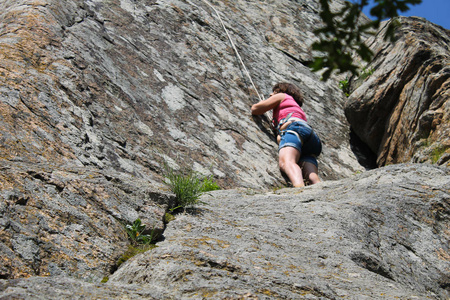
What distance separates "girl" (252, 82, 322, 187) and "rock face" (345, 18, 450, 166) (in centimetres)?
143

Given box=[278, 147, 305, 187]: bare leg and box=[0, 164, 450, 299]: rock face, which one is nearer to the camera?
box=[0, 164, 450, 299]: rock face

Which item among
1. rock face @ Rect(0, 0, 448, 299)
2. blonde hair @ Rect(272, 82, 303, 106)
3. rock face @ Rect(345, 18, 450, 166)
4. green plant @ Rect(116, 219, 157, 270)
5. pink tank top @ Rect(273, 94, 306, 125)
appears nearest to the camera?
rock face @ Rect(0, 0, 448, 299)

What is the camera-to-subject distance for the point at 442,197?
411cm

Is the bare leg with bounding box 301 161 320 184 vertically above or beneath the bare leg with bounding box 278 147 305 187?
beneath

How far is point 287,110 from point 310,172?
3.39 ft

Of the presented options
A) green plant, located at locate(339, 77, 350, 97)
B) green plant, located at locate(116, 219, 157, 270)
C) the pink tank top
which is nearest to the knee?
the pink tank top

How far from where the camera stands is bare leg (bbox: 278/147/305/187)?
5.80 m

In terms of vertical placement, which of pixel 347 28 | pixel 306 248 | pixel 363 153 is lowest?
pixel 363 153

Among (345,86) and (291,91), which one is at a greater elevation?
(291,91)

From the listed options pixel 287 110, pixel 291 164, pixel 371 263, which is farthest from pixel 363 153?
pixel 371 263

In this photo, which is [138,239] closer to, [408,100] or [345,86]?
[408,100]

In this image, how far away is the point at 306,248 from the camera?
3.28 meters

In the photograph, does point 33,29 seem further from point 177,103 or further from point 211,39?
point 211,39

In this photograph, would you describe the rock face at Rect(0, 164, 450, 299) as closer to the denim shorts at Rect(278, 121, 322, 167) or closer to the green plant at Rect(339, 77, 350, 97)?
the denim shorts at Rect(278, 121, 322, 167)
